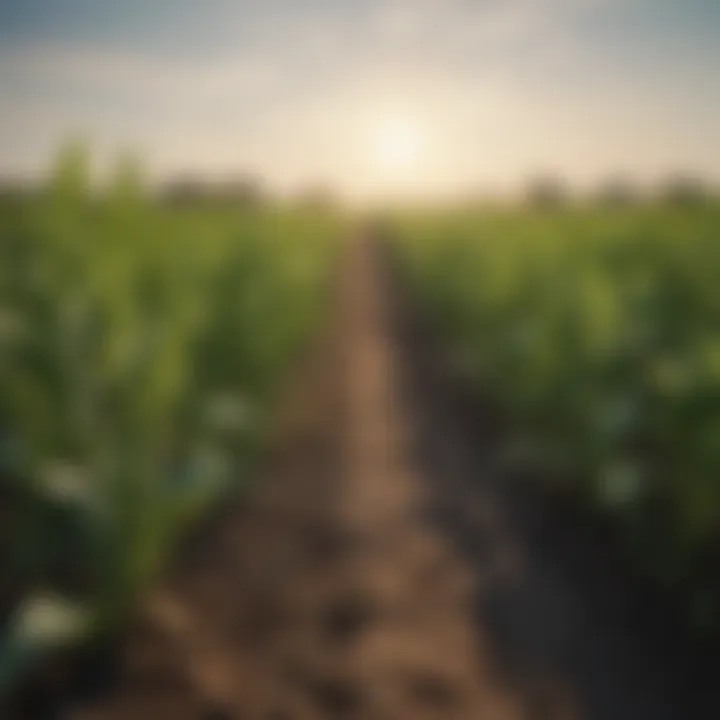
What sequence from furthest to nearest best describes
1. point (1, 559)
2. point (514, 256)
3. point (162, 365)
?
point (514, 256) → point (1, 559) → point (162, 365)

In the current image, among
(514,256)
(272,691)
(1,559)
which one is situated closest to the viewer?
(272,691)

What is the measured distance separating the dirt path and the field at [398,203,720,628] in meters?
0.23

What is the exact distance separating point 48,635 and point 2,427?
123 cm

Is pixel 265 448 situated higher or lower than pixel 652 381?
higher

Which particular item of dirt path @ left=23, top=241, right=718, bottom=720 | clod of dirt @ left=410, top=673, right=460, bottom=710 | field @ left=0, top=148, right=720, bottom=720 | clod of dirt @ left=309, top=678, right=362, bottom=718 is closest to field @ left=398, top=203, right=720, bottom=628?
field @ left=0, top=148, right=720, bottom=720

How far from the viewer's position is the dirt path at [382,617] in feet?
7.20

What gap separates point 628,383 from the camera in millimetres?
3086

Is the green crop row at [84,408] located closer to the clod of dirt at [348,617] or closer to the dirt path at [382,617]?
the dirt path at [382,617]

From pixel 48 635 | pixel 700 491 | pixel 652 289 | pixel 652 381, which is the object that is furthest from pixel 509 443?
pixel 48 635

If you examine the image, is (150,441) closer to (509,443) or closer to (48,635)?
(48,635)

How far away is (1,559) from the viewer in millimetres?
2713

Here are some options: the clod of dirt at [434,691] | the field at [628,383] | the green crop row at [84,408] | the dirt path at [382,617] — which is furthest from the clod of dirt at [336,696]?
the field at [628,383]

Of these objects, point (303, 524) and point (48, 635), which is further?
point (303, 524)

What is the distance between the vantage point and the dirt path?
86.4 inches
